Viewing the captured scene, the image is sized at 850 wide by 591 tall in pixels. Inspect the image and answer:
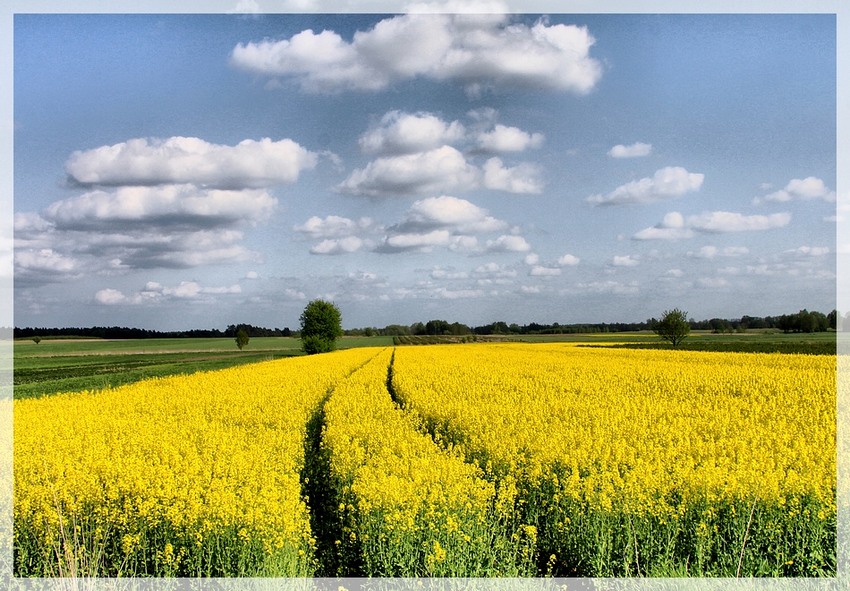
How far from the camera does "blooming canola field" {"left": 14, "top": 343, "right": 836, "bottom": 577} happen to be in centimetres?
802

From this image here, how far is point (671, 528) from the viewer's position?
816cm

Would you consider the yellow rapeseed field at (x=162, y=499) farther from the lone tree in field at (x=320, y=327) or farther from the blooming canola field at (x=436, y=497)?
the lone tree in field at (x=320, y=327)

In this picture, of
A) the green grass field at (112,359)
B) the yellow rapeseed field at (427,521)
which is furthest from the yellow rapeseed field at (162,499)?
the green grass field at (112,359)

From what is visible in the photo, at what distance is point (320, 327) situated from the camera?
3282 inches

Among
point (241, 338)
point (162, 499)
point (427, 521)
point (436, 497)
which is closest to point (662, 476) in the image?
point (436, 497)

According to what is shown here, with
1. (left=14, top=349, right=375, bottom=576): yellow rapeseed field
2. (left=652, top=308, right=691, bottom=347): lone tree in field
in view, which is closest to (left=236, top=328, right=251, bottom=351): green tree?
(left=652, top=308, right=691, bottom=347): lone tree in field

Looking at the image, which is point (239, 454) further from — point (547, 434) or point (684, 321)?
point (684, 321)

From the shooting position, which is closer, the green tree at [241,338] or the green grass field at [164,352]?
the green grass field at [164,352]

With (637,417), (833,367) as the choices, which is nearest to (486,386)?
(637,417)

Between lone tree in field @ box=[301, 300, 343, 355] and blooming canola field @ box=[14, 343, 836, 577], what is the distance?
6649 centimetres

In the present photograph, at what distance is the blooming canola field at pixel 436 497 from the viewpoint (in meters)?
8.02

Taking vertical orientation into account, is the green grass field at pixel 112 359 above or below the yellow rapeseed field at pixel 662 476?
below

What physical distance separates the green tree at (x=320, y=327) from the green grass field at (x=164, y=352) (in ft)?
11.3

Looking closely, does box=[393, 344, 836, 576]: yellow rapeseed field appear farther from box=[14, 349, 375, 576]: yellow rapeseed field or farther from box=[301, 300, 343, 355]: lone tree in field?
box=[301, 300, 343, 355]: lone tree in field
